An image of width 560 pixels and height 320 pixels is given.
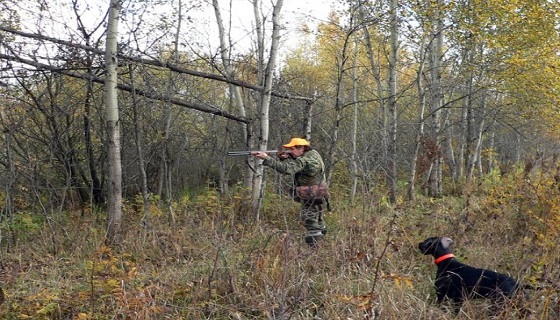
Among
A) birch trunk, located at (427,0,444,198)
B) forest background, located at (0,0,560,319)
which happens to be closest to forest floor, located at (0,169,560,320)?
forest background, located at (0,0,560,319)

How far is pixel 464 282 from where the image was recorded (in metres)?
3.95

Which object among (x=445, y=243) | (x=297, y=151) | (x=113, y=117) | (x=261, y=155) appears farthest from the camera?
(x=297, y=151)

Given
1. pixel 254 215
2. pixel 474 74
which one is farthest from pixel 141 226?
pixel 474 74

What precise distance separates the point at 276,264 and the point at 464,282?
160 cm

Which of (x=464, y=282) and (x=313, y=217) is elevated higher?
(x=313, y=217)

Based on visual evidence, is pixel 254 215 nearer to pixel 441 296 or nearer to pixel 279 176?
pixel 279 176

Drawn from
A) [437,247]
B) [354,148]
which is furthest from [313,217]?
[354,148]

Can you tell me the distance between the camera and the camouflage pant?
6.07 m

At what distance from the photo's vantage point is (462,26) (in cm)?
963

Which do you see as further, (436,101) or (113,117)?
(436,101)

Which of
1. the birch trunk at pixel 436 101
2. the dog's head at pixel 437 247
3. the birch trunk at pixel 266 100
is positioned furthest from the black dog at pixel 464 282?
the birch trunk at pixel 436 101

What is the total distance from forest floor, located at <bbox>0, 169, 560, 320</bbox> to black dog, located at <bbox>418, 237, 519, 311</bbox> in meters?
0.10

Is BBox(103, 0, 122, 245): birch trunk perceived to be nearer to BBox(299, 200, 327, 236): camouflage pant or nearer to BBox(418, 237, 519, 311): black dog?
BBox(299, 200, 327, 236): camouflage pant

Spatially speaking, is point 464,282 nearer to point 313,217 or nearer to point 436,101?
point 313,217
